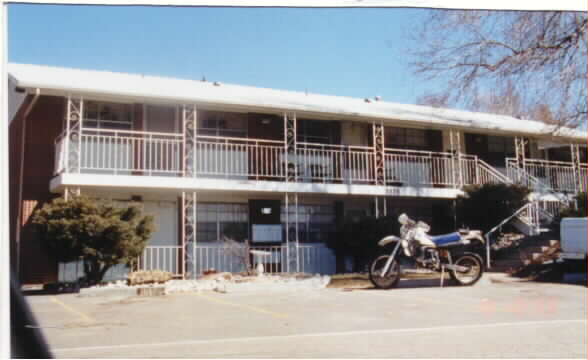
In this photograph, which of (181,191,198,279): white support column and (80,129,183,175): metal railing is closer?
(80,129,183,175): metal railing

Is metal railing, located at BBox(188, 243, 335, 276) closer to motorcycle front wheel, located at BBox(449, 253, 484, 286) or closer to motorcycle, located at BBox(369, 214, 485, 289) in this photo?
motorcycle, located at BBox(369, 214, 485, 289)

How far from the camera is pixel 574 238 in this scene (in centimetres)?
1277

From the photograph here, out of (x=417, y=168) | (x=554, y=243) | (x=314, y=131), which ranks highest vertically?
(x=314, y=131)

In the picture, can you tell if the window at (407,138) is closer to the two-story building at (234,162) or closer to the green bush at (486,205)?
the two-story building at (234,162)

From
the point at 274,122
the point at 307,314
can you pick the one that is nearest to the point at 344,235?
the point at 274,122

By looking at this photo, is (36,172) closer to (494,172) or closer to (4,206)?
(4,206)

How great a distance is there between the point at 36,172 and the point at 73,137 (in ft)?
4.32

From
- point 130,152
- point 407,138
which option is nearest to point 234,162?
point 130,152

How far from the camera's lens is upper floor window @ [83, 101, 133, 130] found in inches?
547

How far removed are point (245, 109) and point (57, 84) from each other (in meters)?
4.33

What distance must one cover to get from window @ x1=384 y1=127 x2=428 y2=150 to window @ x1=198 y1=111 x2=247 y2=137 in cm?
458

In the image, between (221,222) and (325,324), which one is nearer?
(325,324)

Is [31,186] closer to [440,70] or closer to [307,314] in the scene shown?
[307,314]

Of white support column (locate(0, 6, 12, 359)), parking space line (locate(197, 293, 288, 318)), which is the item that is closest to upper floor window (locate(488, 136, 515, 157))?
parking space line (locate(197, 293, 288, 318))
